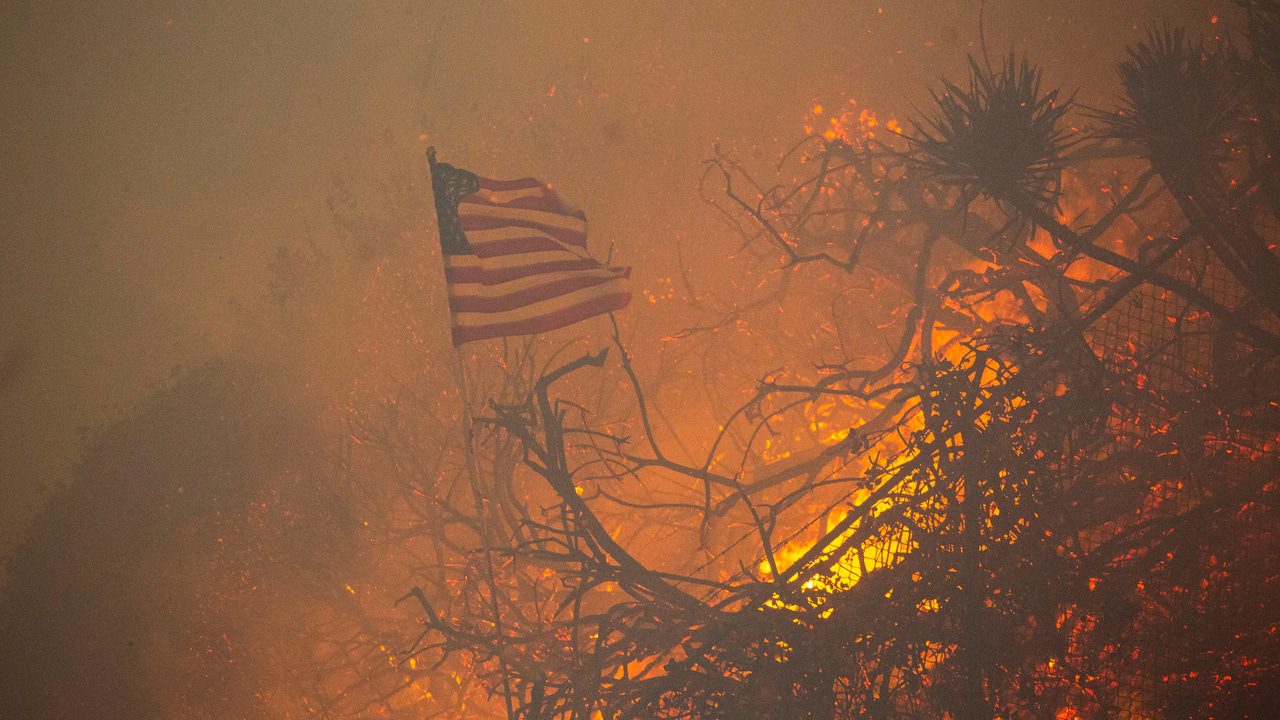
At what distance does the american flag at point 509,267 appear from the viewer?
259 inches

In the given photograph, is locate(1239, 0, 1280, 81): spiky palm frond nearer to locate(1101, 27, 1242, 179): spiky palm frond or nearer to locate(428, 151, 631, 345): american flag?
locate(1101, 27, 1242, 179): spiky palm frond

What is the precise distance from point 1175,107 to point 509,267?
467 centimetres

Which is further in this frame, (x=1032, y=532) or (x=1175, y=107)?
(x=1175, y=107)

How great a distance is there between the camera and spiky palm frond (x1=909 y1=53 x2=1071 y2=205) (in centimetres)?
477

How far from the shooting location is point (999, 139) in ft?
15.8

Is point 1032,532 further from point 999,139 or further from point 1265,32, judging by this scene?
point 1265,32

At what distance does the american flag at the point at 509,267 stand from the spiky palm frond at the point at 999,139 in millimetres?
2726

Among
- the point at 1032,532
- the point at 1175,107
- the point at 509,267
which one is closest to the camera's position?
the point at 1032,532

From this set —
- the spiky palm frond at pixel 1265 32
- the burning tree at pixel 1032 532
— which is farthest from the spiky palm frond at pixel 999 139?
the spiky palm frond at pixel 1265 32

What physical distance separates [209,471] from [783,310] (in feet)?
61.8

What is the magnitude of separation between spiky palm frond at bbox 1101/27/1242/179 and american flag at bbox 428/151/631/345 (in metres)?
3.69

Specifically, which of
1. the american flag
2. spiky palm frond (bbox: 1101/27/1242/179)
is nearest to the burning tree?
spiky palm frond (bbox: 1101/27/1242/179)

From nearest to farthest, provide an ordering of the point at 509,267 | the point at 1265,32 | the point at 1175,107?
1. the point at 1175,107
2. the point at 1265,32
3. the point at 509,267

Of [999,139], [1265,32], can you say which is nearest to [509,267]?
[999,139]
